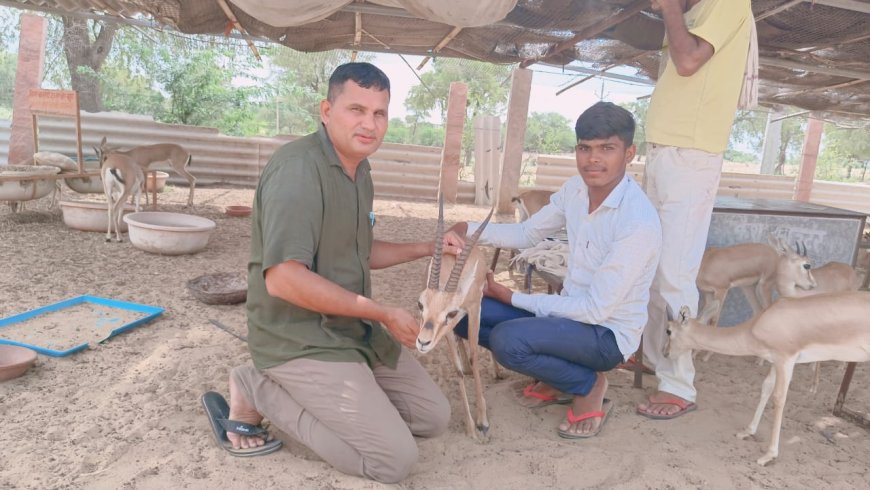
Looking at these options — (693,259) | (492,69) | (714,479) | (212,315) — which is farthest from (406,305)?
(492,69)

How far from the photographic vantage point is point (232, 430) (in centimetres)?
250

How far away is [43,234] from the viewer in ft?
20.6

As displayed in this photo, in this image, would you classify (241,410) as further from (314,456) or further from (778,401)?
(778,401)

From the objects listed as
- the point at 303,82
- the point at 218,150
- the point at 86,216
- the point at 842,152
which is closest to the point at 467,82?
the point at 303,82

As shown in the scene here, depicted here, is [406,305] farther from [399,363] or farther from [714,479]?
[714,479]

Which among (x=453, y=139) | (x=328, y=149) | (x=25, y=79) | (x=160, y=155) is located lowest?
(x=160, y=155)

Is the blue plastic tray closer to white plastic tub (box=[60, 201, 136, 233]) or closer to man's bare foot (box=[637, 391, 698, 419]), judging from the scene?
white plastic tub (box=[60, 201, 136, 233])

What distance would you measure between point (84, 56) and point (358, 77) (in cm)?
1309

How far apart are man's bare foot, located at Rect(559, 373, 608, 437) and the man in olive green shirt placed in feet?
3.03

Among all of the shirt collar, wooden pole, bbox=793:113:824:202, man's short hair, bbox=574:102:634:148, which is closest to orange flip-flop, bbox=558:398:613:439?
man's short hair, bbox=574:102:634:148

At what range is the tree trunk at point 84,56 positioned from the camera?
12.5 meters

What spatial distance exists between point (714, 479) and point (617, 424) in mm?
560

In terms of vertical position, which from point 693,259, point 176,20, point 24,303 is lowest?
point 24,303

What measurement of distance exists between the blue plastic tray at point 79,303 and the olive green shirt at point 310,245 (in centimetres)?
160
